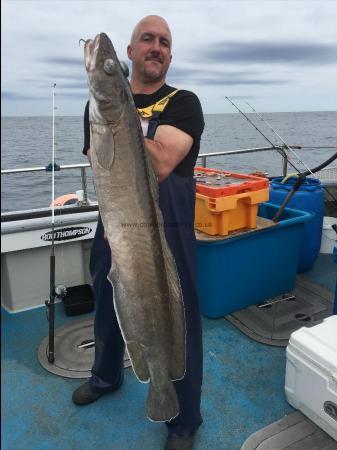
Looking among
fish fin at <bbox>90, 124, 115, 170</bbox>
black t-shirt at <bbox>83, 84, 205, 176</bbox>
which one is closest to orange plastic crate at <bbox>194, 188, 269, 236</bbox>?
black t-shirt at <bbox>83, 84, 205, 176</bbox>

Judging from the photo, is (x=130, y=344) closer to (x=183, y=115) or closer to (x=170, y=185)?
(x=170, y=185)

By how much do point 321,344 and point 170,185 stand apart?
1.50m

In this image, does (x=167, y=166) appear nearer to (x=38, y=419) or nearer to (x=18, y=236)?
(x=38, y=419)

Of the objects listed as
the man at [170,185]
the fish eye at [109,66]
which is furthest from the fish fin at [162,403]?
the fish eye at [109,66]

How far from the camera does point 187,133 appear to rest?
2156 mm

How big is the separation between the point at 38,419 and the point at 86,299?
67.5 inches

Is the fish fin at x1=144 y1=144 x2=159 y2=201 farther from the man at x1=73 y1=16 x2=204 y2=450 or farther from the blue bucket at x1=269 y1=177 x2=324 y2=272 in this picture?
the blue bucket at x1=269 y1=177 x2=324 y2=272

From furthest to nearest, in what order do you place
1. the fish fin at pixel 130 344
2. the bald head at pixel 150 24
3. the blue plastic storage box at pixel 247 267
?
the blue plastic storage box at pixel 247 267 → the bald head at pixel 150 24 → the fish fin at pixel 130 344

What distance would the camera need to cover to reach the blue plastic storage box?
421 cm

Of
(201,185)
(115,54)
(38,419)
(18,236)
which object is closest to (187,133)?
(115,54)

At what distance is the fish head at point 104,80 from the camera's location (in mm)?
1675

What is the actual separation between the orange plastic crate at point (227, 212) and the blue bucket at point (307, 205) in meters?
0.94

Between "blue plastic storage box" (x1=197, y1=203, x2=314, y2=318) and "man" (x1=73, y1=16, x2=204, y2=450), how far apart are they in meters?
1.48

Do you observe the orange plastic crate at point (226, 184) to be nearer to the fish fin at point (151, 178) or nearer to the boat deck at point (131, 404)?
the boat deck at point (131, 404)
